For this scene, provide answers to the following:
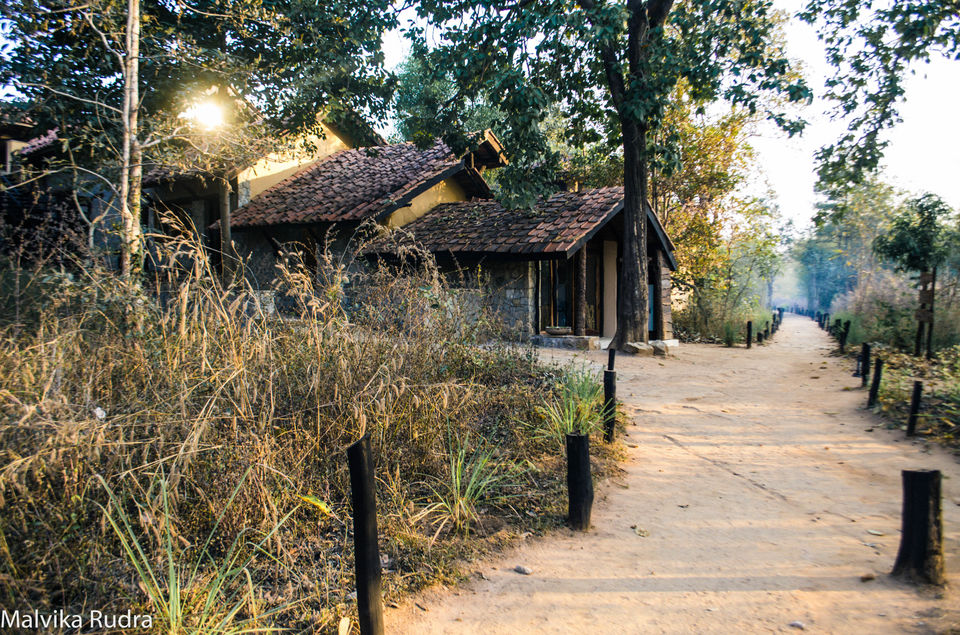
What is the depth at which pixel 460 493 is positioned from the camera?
383 centimetres

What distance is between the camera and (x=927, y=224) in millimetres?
11656

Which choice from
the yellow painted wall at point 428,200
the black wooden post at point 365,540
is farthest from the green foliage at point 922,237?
the black wooden post at point 365,540

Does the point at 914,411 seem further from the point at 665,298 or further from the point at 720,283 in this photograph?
the point at 720,283

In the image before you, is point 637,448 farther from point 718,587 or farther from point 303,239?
point 303,239

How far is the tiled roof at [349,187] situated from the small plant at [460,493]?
8.60 metres

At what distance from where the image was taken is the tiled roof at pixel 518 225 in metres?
11.5

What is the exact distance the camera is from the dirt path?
2854mm

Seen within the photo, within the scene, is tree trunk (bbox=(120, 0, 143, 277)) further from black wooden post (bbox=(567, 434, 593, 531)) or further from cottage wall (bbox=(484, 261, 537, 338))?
cottage wall (bbox=(484, 261, 537, 338))

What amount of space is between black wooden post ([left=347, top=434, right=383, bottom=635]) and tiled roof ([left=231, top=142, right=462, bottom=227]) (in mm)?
9789

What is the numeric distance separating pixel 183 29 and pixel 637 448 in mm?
11382

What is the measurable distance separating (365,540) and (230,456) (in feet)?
3.86

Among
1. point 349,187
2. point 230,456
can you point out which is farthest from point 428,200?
point 230,456

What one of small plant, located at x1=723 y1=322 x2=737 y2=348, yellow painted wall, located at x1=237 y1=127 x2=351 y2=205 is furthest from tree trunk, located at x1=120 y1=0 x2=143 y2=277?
small plant, located at x1=723 y1=322 x2=737 y2=348

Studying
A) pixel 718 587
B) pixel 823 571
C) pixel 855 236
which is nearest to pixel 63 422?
pixel 718 587
